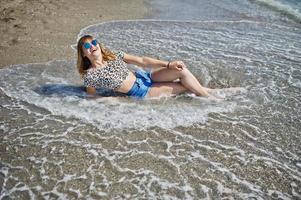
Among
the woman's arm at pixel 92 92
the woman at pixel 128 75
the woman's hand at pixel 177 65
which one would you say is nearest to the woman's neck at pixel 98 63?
the woman at pixel 128 75

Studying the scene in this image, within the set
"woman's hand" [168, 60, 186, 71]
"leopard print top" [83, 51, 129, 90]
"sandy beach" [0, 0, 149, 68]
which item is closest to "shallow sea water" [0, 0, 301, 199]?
"leopard print top" [83, 51, 129, 90]

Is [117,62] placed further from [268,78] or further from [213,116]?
[268,78]

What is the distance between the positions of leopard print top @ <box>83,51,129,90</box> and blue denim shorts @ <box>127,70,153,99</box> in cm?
22

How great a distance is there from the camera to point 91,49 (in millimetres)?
5516

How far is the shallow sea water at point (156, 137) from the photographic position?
4.04 m

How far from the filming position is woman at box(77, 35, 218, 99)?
5.62 meters

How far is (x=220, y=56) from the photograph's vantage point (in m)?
7.90

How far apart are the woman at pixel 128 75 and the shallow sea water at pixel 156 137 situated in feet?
0.61

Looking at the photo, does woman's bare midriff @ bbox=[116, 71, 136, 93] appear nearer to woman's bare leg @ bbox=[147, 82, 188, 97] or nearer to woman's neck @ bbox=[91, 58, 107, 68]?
woman's bare leg @ bbox=[147, 82, 188, 97]

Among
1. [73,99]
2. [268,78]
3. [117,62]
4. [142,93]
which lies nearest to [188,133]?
[142,93]

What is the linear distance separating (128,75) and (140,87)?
0.26m

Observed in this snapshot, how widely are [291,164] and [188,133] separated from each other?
52.2 inches

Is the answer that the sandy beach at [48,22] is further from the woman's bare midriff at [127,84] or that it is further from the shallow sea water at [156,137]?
the woman's bare midriff at [127,84]

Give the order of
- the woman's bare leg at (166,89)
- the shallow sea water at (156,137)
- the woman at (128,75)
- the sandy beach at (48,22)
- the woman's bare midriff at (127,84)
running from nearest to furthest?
the shallow sea water at (156,137) < the woman at (128,75) < the woman's bare midriff at (127,84) < the woman's bare leg at (166,89) < the sandy beach at (48,22)
